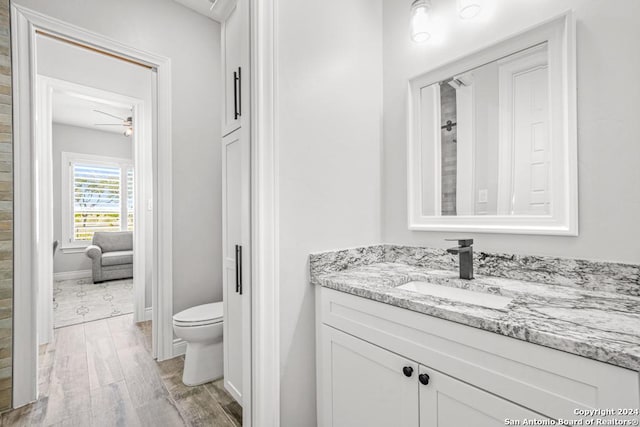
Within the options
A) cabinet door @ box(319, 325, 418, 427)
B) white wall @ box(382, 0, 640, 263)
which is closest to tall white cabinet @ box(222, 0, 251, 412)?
cabinet door @ box(319, 325, 418, 427)

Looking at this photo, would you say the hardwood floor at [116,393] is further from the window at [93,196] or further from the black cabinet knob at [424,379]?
the window at [93,196]

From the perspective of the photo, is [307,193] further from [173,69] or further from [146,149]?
[146,149]

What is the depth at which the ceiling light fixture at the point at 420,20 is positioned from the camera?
5.01 feet

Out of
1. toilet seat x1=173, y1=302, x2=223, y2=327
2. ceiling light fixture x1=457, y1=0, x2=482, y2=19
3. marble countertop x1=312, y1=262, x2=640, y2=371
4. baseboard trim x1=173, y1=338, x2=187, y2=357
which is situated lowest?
baseboard trim x1=173, y1=338, x2=187, y2=357

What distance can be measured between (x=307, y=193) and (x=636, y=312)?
1176 mm

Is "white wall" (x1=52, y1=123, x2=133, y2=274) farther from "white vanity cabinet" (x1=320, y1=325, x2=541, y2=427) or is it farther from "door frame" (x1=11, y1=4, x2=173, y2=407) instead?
"white vanity cabinet" (x1=320, y1=325, x2=541, y2=427)

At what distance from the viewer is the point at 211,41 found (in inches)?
103

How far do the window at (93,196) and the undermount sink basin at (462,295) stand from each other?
549 cm

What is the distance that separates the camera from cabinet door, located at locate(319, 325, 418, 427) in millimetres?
1018

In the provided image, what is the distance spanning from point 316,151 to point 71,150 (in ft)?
19.2

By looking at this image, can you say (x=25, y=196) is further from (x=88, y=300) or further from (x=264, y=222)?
(x=88, y=300)

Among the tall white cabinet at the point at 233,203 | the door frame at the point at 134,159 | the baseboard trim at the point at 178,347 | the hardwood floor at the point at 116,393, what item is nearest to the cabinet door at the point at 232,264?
the tall white cabinet at the point at 233,203

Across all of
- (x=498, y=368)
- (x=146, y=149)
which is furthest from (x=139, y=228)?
(x=498, y=368)

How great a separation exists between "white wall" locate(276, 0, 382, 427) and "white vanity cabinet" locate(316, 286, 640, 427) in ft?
0.41
